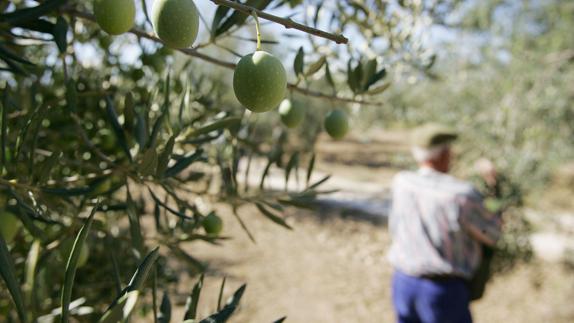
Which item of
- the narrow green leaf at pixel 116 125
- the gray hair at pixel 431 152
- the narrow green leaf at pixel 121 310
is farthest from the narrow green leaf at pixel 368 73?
the gray hair at pixel 431 152

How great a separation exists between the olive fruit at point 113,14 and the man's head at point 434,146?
2.47 meters

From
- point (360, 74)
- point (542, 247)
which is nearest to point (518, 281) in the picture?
point (542, 247)

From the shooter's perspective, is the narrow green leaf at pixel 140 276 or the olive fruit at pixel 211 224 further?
the olive fruit at pixel 211 224

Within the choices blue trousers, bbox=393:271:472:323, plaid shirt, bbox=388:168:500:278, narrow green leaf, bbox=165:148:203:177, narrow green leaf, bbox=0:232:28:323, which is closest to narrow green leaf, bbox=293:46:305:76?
narrow green leaf, bbox=165:148:203:177

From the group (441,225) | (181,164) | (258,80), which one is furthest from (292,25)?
(441,225)

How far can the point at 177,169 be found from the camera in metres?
1.07

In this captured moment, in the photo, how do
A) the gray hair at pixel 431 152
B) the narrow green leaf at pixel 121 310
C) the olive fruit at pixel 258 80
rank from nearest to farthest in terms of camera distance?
the narrow green leaf at pixel 121 310 < the olive fruit at pixel 258 80 < the gray hair at pixel 431 152

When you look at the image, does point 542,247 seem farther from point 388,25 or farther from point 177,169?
point 177,169

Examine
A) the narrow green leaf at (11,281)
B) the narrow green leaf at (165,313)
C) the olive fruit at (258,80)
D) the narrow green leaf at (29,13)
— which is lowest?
the narrow green leaf at (165,313)

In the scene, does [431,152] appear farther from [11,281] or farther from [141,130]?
[11,281]

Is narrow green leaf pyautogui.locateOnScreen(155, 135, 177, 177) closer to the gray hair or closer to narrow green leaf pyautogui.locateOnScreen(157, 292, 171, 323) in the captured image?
narrow green leaf pyautogui.locateOnScreen(157, 292, 171, 323)

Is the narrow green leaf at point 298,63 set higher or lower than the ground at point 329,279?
higher

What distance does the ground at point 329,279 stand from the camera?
4660 mm

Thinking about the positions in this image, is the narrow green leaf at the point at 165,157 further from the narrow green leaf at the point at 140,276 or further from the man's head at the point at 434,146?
the man's head at the point at 434,146
